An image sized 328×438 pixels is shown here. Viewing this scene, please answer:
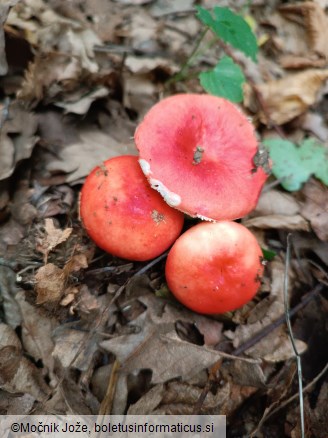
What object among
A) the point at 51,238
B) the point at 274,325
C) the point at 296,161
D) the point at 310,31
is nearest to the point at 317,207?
the point at 296,161

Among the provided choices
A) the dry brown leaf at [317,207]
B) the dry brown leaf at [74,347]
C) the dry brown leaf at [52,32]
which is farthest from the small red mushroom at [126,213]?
the dry brown leaf at [52,32]

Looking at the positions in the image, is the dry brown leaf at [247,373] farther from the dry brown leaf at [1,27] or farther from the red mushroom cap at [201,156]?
the dry brown leaf at [1,27]

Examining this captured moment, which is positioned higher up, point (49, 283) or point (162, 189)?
point (162, 189)

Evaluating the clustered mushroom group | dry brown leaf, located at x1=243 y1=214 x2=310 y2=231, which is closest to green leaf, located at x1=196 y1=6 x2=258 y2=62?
the clustered mushroom group

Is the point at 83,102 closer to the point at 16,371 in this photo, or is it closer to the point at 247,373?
the point at 16,371

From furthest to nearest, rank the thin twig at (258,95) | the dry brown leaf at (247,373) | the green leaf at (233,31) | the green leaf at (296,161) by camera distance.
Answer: the thin twig at (258,95) → the green leaf at (296,161) → the green leaf at (233,31) → the dry brown leaf at (247,373)

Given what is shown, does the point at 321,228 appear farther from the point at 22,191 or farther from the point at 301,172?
the point at 22,191
